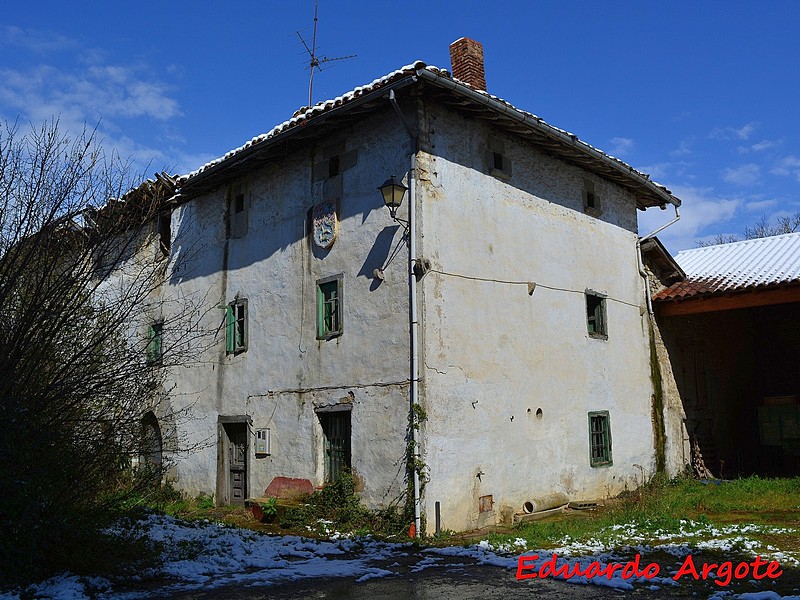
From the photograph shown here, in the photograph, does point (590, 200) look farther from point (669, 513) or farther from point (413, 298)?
point (669, 513)

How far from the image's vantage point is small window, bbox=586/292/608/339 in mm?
13609

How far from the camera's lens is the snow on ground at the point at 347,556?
22.7 feet

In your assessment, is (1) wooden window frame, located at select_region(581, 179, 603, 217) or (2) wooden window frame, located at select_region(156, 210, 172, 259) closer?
(1) wooden window frame, located at select_region(581, 179, 603, 217)

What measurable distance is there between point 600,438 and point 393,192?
642 centimetres

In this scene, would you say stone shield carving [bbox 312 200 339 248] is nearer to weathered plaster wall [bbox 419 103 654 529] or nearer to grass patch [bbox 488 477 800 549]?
weathered plaster wall [bbox 419 103 654 529]

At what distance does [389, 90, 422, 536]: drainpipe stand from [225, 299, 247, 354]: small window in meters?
4.41

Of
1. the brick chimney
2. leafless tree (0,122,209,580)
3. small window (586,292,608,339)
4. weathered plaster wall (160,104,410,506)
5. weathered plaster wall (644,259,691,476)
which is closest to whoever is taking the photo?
leafless tree (0,122,209,580)

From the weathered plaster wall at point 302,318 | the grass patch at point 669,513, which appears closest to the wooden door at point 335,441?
the weathered plaster wall at point 302,318

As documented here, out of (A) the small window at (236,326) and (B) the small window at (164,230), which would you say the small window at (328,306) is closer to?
(A) the small window at (236,326)

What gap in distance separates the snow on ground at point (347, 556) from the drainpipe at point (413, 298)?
2.89 feet

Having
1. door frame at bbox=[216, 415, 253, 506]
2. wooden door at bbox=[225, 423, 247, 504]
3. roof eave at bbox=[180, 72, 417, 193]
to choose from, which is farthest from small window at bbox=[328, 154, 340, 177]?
wooden door at bbox=[225, 423, 247, 504]

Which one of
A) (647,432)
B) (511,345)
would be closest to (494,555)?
(511,345)

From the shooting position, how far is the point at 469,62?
12.7 meters

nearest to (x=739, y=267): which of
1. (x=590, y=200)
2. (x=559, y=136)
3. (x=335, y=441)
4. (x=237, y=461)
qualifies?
(x=590, y=200)
